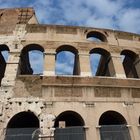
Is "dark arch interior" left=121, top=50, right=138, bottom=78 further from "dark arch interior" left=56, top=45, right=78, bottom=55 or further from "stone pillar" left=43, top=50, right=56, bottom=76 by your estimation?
"stone pillar" left=43, top=50, right=56, bottom=76

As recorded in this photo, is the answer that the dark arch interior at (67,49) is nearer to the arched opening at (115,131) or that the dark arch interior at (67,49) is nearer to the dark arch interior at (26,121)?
the dark arch interior at (26,121)

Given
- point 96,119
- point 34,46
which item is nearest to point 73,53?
point 34,46

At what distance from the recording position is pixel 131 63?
15047 millimetres

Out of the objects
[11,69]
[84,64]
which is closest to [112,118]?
[84,64]

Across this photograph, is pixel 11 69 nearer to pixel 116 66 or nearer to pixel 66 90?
pixel 66 90

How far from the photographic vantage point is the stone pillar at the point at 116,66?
12.4m

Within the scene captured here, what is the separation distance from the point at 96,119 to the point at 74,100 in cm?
143

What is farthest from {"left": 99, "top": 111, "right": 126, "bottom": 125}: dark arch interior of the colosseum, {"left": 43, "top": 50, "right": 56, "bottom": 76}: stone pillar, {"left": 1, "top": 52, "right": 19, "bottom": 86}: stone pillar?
{"left": 1, "top": 52, "right": 19, "bottom": 86}: stone pillar

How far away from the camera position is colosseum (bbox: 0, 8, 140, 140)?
34.0 ft

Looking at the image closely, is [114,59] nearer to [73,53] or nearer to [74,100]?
[73,53]

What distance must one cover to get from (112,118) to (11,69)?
20.6 ft

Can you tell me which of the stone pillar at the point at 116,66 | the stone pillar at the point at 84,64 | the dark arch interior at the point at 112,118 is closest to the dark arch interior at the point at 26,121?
the stone pillar at the point at 84,64

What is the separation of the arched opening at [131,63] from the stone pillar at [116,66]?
1181 millimetres

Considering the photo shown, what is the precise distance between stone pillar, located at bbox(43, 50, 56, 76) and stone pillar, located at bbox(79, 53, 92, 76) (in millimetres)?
1569
